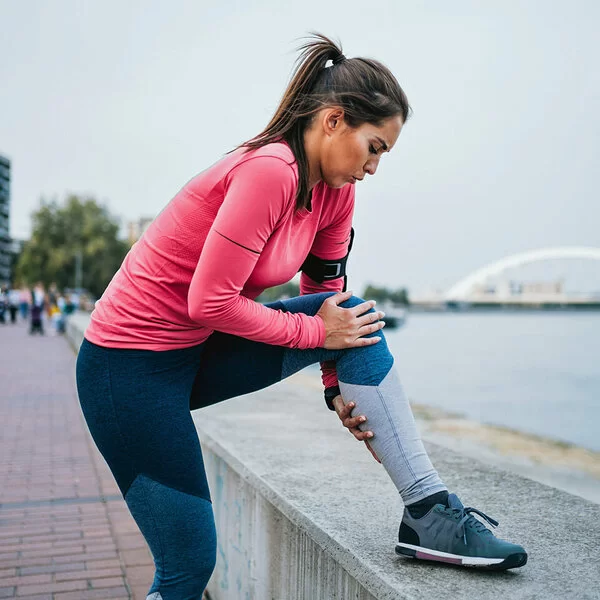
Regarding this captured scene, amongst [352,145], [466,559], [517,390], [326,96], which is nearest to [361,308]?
[352,145]

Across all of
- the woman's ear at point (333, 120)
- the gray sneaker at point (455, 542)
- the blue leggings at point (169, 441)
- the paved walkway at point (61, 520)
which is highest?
the woman's ear at point (333, 120)

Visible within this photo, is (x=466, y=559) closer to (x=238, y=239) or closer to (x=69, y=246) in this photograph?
(x=238, y=239)

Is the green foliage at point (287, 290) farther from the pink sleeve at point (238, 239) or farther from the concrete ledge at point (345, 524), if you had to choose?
the concrete ledge at point (345, 524)

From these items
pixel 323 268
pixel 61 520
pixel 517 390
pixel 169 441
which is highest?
pixel 323 268

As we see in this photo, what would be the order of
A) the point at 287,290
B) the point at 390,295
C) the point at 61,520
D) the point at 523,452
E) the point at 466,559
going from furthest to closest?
the point at 390,295
the point at 523,452
the point at 61,520
the point at 287,290
the point at 466,559

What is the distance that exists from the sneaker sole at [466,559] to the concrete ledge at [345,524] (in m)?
0.02

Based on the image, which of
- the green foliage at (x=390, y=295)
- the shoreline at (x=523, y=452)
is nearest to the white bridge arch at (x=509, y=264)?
the green foliage at (x=390, y=295)

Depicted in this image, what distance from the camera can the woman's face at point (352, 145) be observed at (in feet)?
5.36

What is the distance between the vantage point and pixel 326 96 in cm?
165

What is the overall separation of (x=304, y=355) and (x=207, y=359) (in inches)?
9.4

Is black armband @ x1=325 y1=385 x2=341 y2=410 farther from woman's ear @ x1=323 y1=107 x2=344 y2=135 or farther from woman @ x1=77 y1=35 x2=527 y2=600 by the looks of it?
woman's ear @ x1=323 y1=107 x2=344 y2=135

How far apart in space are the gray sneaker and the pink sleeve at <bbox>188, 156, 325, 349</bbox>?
591 millimetres

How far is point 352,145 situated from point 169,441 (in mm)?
767

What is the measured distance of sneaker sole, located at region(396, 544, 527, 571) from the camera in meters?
1.60
